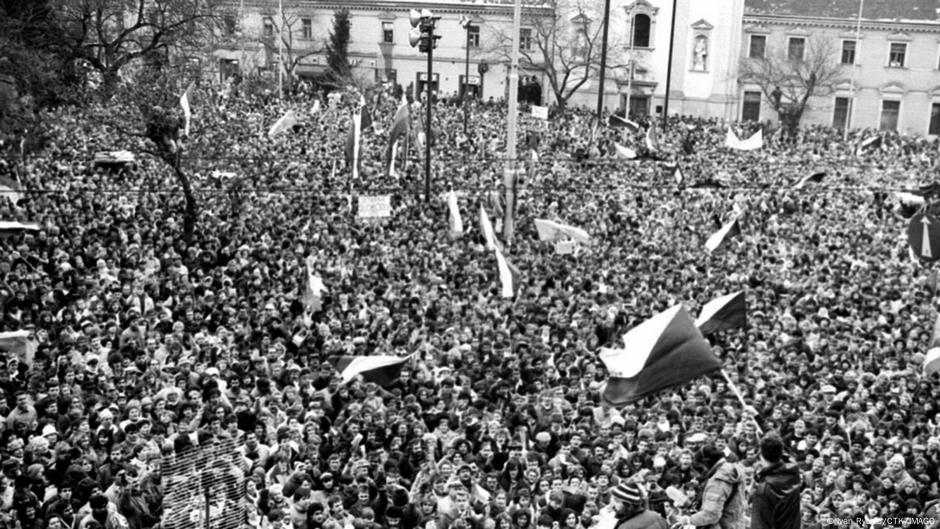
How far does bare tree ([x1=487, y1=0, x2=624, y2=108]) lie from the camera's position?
179 feet

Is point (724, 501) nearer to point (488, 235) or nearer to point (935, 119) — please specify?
point (488, 235)

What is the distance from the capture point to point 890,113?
2251 inches

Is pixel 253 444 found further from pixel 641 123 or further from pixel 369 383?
pixel 641 123

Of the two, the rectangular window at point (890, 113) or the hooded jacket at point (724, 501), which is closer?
the hooded jacket at point (724, 501)

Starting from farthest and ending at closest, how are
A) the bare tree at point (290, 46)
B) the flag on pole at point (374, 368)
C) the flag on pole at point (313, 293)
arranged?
the bare tree at point (290, 46) < the flag on pole at point (313, 293) < the flag on pole at point (374, 368)

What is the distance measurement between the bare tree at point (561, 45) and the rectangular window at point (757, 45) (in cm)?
737

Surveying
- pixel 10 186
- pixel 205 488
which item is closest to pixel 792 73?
pixel 10 186

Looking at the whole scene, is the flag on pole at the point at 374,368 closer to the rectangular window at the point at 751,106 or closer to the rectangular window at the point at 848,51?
the rectangular window at the point at 751,106

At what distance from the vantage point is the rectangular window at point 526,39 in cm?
5747

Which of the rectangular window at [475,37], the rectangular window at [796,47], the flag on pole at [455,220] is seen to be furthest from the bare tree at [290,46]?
the flag on pole at [455,220]

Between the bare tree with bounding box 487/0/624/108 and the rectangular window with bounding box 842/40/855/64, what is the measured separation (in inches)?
467

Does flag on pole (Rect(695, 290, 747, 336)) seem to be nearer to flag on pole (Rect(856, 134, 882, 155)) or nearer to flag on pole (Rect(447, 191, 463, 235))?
flag on pole (Rect(447, 191, 463, 235))

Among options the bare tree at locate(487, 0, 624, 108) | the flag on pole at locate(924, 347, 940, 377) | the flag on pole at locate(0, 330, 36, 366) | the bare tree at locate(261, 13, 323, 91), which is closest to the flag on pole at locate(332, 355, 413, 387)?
the flag on pole at locate(0, 330, 36, 366)

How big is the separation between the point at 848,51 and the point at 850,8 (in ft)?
7.24
